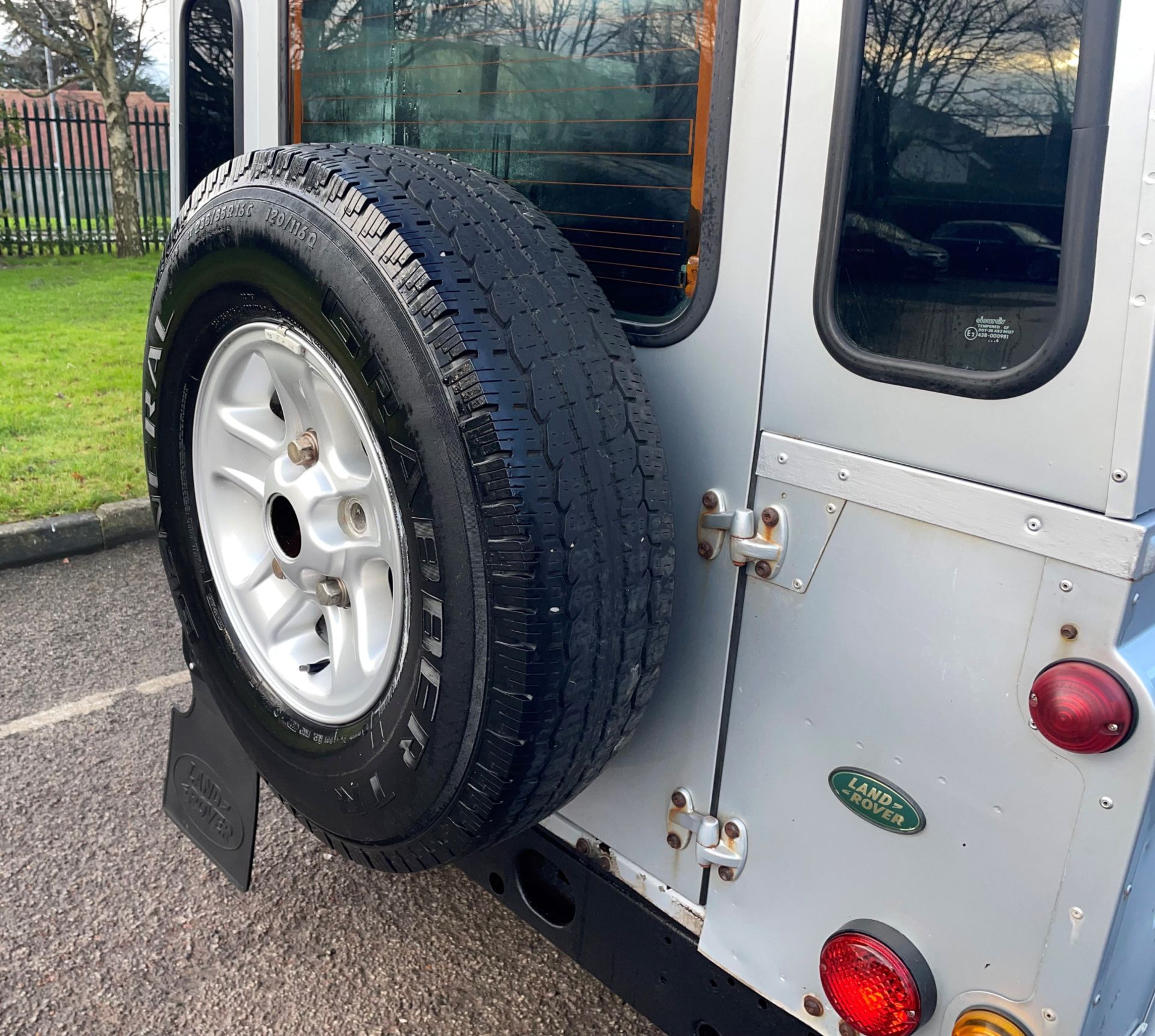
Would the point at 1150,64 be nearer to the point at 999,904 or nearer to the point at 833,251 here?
the point at 833,251

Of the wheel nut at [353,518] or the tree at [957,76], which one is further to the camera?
the wheel nut at [353,518]

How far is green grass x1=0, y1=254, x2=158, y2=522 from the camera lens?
5121 millimetres

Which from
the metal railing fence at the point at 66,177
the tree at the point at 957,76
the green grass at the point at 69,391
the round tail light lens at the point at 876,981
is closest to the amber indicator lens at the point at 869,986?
the round tail light lens at the point at 876,981

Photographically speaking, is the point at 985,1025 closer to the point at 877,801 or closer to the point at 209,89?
the point at 877,801

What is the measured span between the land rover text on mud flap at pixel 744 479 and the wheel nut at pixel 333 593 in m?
0.01

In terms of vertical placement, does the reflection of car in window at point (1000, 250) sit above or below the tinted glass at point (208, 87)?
below

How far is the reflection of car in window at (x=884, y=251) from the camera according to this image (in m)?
1.39

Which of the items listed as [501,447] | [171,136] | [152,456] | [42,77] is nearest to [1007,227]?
[501,447]

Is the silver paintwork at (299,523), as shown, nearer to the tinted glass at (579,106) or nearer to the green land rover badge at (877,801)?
the tinted glass at (579,106)

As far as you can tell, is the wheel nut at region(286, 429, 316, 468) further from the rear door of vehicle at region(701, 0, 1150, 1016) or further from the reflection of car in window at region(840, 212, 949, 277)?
the reflection of car in window at region(840, 212, 949, 277)

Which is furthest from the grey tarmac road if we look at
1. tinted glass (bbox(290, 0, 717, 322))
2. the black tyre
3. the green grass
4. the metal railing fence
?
the metal railing fence

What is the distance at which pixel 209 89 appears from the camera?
2791 mm

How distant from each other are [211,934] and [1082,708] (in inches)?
83.2

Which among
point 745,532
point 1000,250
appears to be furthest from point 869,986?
point 1000,250
